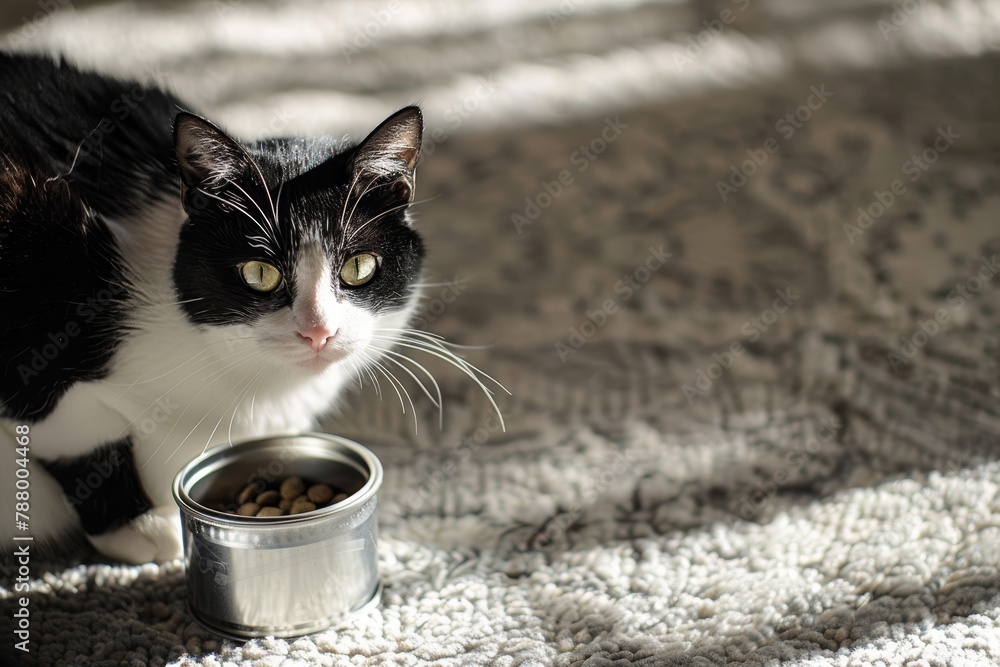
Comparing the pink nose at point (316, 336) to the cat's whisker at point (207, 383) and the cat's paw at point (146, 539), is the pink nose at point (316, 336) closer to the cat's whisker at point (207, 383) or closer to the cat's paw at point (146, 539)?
the cat's whisker at point (207, 383)

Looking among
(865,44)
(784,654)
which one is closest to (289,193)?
(784,654)

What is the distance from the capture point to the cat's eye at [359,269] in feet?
3.17

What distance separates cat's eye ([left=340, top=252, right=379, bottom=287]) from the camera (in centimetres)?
97

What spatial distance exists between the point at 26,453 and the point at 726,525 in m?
0.86

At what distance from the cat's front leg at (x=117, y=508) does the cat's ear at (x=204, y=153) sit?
337mm

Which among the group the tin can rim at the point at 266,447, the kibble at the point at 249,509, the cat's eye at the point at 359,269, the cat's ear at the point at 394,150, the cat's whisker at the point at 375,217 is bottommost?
the kibble at the point at 249,509

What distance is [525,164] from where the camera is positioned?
172 centimetres

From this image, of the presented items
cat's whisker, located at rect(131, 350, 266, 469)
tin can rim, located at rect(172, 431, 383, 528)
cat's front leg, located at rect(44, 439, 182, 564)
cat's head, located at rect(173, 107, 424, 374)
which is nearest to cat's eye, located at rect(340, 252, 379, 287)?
cat's head, located at rect(173, 107, 424, 374)

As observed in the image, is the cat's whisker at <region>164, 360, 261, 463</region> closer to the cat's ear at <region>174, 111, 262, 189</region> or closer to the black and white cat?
the black and white cat

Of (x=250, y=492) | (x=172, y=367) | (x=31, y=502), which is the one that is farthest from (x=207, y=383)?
(x=31, y=502)

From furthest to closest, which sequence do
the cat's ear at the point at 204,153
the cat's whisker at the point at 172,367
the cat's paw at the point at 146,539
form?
the cat's paw at the point at 146,539, the cat's whisker at the point at 172,367, the cat's ear at the point at 204,153

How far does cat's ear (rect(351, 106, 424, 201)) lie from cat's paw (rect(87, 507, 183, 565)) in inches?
19.5

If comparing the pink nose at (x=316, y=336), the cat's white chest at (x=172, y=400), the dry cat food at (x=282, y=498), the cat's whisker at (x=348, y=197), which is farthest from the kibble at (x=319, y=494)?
the cat's whisker at (x=348, y=197)

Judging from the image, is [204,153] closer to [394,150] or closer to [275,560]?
[394,150]
